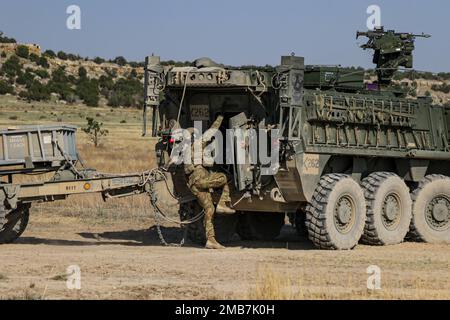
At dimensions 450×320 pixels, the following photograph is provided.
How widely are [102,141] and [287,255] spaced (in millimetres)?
31319

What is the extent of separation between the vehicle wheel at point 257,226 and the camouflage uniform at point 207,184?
5.93 feet

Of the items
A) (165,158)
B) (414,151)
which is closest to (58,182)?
(165,158)

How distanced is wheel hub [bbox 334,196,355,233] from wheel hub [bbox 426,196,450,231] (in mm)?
2407

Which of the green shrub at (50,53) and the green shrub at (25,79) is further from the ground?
the green shrub at (50,53)

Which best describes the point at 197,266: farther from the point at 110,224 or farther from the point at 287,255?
the point at 110,224

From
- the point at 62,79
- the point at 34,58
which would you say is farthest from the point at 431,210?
the point at 34,58

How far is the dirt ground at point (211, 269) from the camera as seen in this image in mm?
10859

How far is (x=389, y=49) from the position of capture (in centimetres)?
1911

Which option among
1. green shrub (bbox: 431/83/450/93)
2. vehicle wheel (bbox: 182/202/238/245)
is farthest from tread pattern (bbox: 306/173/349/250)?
green shrub (bbox: 431/83/450/93)

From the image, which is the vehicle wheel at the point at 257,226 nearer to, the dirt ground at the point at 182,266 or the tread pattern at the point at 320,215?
the dirt ground at the point at 182,266

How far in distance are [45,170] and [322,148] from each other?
14.5 ft

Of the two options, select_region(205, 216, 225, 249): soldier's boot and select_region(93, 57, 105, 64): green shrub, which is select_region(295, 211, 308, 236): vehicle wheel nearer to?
select_region(205, 216, 225, 249): soldier's boot

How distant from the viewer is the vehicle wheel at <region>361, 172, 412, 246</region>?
54.7ft

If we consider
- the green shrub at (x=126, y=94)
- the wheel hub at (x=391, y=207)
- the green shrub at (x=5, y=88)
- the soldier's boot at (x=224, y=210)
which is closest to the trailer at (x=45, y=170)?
the soldier's boot at (x=224, y=210)
